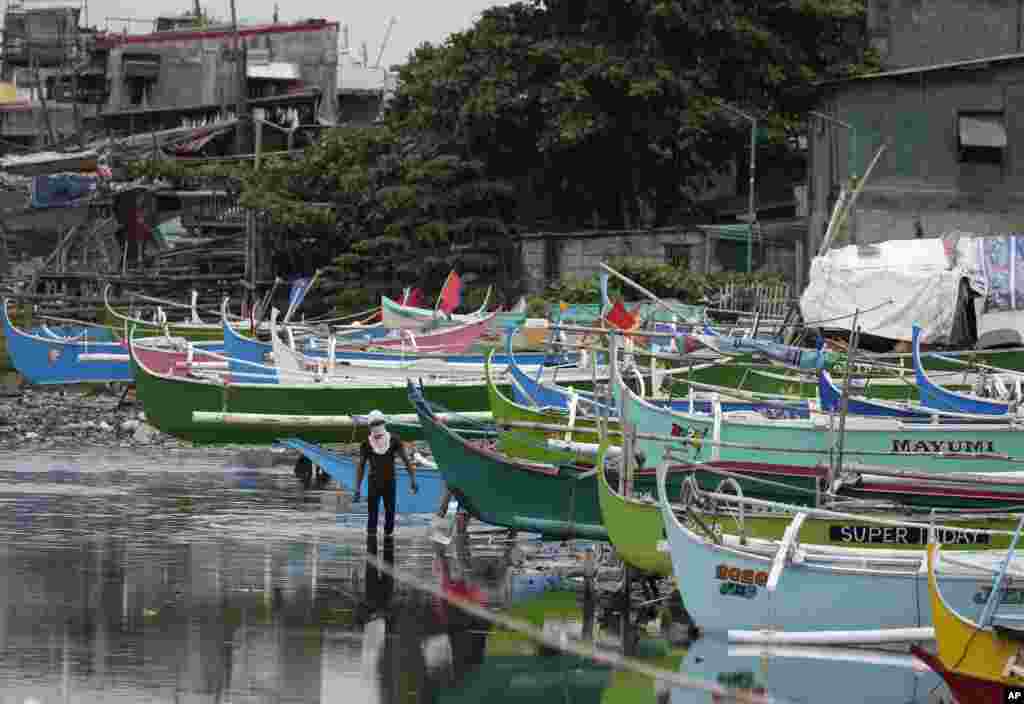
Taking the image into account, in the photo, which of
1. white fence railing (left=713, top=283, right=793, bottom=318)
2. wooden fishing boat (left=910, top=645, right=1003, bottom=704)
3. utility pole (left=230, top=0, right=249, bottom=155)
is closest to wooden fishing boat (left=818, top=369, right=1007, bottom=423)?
wooden fishing boat (left=910, top=645, right=1003, bottom=704)

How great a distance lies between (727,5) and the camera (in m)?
48.7

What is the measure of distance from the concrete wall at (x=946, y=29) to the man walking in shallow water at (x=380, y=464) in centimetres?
3011

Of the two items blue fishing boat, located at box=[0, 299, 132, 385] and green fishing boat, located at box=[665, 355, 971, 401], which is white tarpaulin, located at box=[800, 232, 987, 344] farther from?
blue fishing boat, located at box=[0, 299, 132, 385]

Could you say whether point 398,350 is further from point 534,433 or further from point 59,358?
point 534,433

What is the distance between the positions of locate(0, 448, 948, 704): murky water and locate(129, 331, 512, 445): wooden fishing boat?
8.13 metres

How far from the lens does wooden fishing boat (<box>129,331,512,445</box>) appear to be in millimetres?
33156

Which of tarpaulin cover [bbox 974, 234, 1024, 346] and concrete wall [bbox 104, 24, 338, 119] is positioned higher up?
concrete wall [bbox 104, 24, 338, 119]

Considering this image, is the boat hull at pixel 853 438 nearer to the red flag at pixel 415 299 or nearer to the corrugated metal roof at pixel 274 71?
the red flag at pixel 415 299

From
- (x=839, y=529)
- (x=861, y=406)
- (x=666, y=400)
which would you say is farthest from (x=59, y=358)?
(x=839, y=529)

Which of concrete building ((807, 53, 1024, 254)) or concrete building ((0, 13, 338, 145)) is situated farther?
concrete building ((0, 13, 338, 145))

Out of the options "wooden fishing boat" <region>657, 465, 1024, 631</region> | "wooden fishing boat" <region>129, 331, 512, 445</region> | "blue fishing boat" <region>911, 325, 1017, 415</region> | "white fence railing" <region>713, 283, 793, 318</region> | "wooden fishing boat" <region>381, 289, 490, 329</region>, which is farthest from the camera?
"white fence railing" <region>713, 283, 793, 318</region>

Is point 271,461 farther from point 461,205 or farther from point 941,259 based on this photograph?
point 461,205

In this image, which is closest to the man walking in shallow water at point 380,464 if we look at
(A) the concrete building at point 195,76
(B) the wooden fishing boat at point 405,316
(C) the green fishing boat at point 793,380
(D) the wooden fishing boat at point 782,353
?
(D) the wooden fishing boat at point 782,353

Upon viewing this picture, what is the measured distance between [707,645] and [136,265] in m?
42.6
